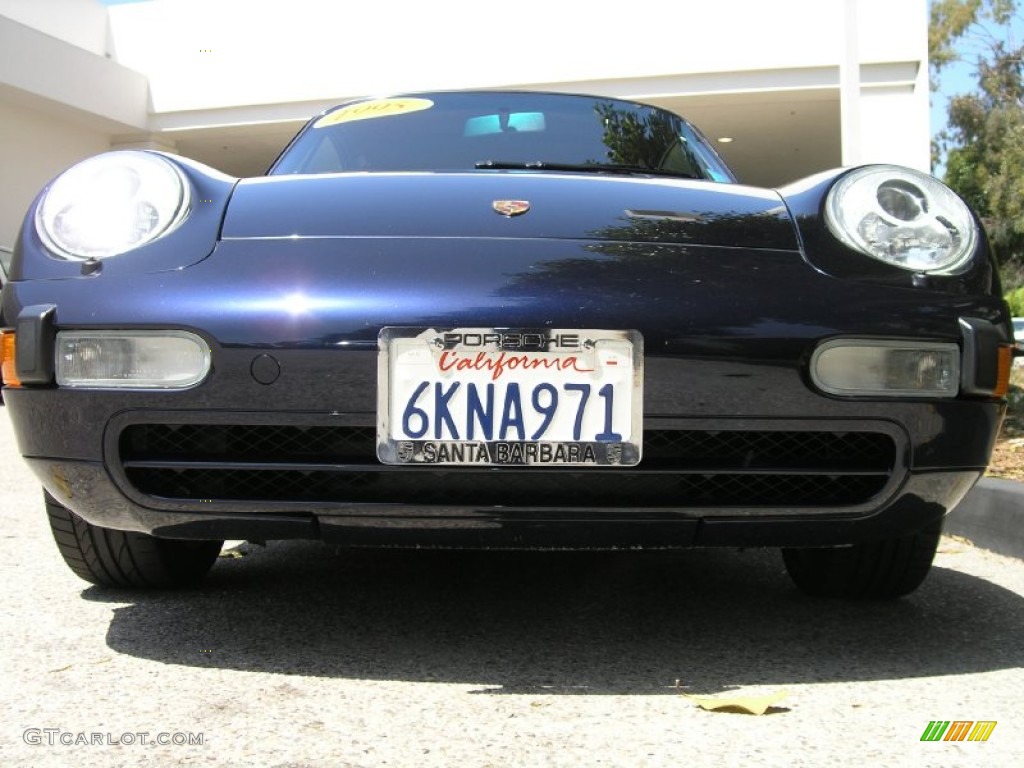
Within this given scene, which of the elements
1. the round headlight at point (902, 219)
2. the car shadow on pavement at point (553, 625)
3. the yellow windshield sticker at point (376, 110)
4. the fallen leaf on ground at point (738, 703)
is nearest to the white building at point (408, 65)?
the yellow windshield sticker at point (376, 110)

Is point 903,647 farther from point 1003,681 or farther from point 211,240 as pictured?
point 211,240

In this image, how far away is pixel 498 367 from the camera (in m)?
1.63

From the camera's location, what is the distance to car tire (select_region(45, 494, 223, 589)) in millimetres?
2139

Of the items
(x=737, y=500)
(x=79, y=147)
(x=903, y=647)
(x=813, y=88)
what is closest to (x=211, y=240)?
(x=737, y=500)

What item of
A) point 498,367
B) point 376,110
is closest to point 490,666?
point 498,367

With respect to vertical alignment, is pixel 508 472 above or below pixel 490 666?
above

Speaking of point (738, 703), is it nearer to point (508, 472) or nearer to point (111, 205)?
point (508, 472)

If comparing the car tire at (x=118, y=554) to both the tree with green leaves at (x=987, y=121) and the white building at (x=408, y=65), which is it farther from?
the tree with green leaves at (x=987, y=121)

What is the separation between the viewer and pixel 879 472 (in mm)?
1759

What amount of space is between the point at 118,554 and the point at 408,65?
11685mm

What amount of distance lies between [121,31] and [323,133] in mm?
13111

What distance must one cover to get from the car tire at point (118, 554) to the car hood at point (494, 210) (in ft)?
2.47

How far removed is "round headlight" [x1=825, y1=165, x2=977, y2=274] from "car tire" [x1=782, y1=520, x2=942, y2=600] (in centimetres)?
61

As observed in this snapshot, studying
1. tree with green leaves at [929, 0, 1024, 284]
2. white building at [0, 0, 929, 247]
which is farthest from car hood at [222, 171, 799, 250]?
tree with green leaves at [929, 0, 1024, 284]
